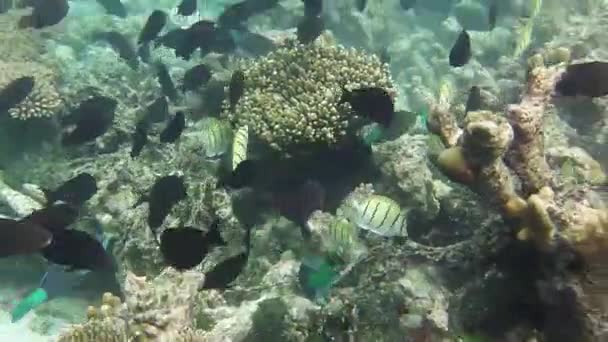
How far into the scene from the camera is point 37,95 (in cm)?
804

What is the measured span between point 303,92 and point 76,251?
9.76ft

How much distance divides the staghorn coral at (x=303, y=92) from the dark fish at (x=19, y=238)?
2752 millimetres

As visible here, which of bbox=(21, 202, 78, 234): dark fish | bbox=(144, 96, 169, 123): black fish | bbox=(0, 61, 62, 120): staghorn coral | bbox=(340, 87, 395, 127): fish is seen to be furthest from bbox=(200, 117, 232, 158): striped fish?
bbox=(0, 61, 62, 120): staghorn coral

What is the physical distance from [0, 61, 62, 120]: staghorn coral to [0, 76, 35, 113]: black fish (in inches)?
57.7

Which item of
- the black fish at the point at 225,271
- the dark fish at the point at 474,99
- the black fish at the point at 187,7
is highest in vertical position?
the dark fish at the point at 474,99

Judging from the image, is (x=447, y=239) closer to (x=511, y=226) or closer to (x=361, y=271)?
(x=361, y=271)

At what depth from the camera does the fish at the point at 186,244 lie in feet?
11.9

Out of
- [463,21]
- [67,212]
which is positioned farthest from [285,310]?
[463,21]

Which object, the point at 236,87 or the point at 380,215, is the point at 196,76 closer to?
the point at 236,87

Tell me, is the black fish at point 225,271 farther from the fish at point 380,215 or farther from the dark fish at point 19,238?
the fish at point 380,215

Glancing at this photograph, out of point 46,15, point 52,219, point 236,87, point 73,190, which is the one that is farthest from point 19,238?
point 46,15

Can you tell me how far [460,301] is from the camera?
3.83 m

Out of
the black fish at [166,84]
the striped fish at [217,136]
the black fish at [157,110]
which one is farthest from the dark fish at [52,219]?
the black fish at [166,84]

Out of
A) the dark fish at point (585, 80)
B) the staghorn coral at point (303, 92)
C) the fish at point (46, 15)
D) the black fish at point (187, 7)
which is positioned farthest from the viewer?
the black fish at point (187, 7)
